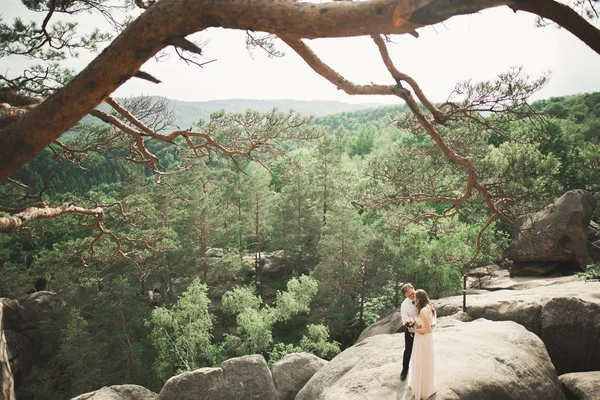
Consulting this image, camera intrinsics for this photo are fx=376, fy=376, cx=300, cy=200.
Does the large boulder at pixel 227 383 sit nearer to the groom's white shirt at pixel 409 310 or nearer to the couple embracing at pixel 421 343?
the couple embracing at pixel 421 343

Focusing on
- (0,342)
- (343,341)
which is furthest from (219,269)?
(0,342)

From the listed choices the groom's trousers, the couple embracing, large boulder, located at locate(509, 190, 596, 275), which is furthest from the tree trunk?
large boulder, located at locate(509, 190, 596, 275)

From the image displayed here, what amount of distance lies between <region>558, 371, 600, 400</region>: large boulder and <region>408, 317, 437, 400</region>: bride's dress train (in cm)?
438

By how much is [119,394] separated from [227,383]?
346 centimetres

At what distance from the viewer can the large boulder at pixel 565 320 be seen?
10.1 metres

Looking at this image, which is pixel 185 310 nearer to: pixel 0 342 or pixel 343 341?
pixel 343 341

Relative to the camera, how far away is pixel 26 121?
8.93ft

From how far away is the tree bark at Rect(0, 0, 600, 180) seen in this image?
1.86 metres

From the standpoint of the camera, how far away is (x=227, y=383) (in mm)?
11883

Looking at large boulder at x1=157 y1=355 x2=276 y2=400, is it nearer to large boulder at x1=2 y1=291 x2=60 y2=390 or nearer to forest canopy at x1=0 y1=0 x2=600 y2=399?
forest canopy at x1=0 y1=0 x2=600 y2=399

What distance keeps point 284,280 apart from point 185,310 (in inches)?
590

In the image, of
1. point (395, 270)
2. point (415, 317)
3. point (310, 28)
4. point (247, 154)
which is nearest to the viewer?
point (310, 28)

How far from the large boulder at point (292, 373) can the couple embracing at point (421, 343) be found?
7.47 metres

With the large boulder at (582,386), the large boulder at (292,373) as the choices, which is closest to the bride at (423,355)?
the large boulder at (582,386)
